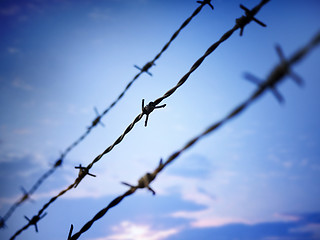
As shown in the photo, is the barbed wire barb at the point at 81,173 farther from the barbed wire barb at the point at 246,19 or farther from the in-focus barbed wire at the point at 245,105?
the barbed wire barb at the point at 246,19

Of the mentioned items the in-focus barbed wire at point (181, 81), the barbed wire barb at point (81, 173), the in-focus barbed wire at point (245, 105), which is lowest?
the in-focus barbed wire at point (245, 105)

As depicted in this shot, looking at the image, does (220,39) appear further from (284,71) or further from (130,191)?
(130,191)

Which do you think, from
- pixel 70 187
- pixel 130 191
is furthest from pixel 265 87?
pixel 70 187

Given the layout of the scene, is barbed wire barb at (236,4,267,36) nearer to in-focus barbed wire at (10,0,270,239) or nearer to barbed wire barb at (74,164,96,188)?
in-focus barbed wire at (10,0,270,239)

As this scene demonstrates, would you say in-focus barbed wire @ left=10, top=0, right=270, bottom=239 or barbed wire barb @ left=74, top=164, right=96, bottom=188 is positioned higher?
in-focus barbed wire @ left=10, top=0, right=270, bottom=239

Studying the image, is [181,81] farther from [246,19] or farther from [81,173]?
[81,173]

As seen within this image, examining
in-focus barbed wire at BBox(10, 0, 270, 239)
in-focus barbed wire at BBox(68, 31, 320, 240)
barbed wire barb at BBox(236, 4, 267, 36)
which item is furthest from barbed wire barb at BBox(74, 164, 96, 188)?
barbed wire barb at BBox(236, 4, 267, 36)

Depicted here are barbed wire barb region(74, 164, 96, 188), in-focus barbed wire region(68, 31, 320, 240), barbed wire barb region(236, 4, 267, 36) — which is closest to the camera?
in-focus barbed wire region(68, 31, 320, 240)

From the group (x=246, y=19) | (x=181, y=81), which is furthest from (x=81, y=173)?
(x=246, y=19)

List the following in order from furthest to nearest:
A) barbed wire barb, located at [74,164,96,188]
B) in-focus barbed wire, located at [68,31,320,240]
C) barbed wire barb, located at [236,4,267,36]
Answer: barbed wire barb, located at [74,164,96,188], barbed wire barb, located at [236,4,267,36], in-focus barbed wire, located at [68,31,320,240]

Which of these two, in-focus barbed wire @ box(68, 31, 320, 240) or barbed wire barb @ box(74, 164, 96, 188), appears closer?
in-focus barbed wire @ box(68, 31, 320, 240)

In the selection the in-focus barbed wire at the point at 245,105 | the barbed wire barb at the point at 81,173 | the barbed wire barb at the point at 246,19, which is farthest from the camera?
the barbed wire barb at the point at 81,173

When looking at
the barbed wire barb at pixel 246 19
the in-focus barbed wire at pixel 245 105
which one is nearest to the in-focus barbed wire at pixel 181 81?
the barbed wire barb at pixel 246 19

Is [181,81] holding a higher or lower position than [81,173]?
higher
